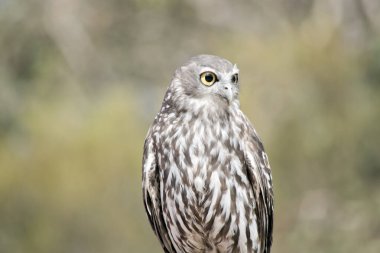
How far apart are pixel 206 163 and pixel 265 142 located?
6.06 m

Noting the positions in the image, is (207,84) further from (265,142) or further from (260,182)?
(265,142)

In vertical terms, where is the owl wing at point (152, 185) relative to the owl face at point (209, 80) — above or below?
below

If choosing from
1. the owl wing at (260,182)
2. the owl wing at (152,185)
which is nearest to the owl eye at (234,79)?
the owl wing at (260,182)

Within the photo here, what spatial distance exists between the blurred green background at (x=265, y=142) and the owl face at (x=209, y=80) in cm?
568

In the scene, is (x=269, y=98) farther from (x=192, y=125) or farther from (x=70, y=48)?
(x=192, y=125)

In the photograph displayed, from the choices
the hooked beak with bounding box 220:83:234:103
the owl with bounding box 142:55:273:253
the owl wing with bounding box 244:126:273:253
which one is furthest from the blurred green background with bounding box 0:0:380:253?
the hooked beak with bounding box 220:83:234:103

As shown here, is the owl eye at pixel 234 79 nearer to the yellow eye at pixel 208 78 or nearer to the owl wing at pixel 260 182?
the yellow eye at pixel 208 78

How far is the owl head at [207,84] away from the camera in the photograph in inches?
223

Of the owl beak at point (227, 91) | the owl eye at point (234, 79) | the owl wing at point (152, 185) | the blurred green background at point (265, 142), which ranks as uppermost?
the blurred green background at point (265, 142)

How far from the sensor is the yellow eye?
569cm

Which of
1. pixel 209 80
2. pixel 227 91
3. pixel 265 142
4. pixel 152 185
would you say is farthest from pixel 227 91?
pixel 265 142

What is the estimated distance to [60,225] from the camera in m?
12.2

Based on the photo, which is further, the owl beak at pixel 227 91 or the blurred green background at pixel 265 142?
the blurred green background at pixel 265 142

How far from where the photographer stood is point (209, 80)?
18.7ft
